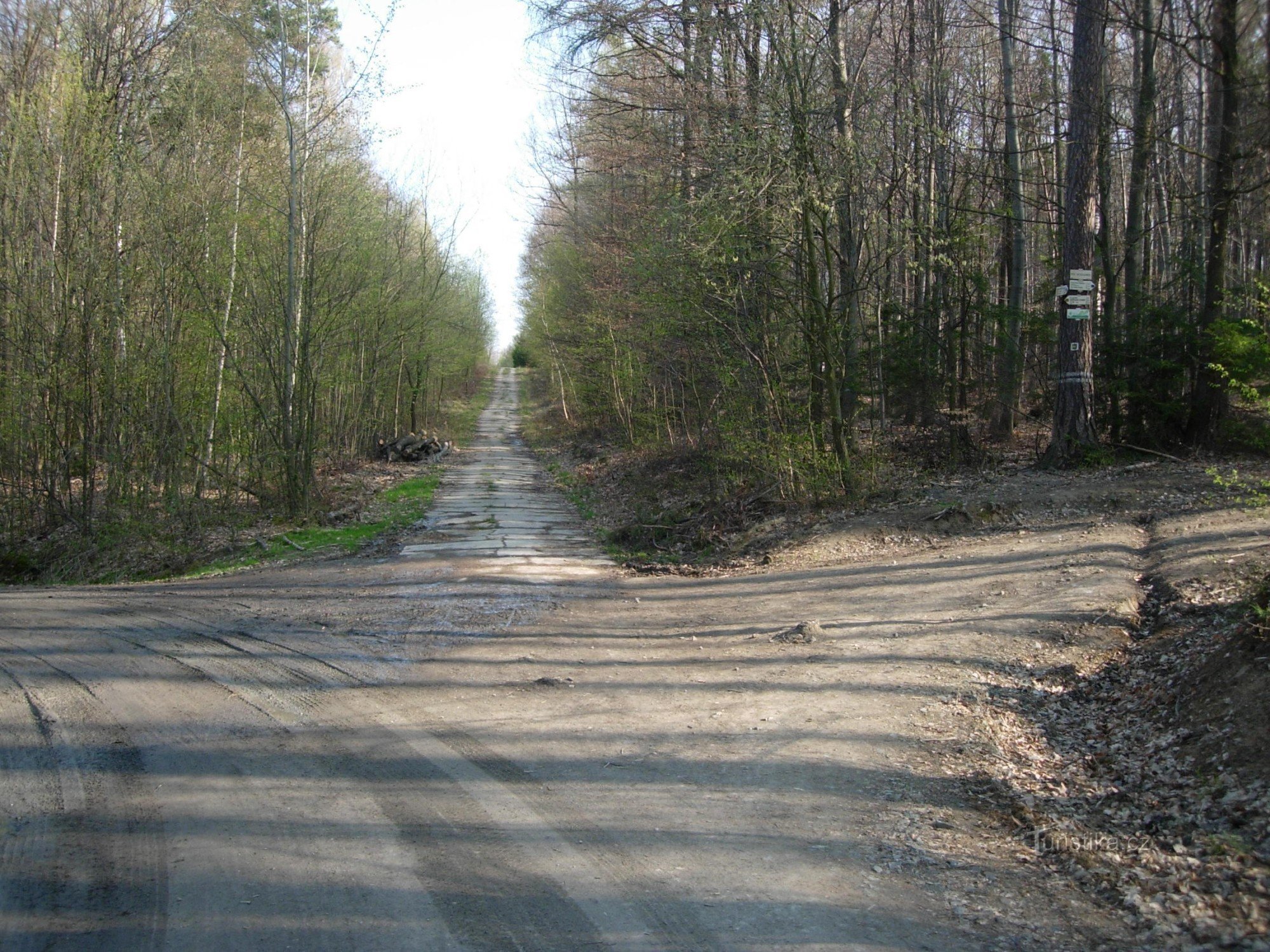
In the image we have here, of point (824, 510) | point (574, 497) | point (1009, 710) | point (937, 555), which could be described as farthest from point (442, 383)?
point (1009, 710)

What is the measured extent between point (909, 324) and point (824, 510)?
4.80 m

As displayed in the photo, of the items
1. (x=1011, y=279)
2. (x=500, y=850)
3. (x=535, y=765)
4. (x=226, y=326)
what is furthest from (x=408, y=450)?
(x=500, y=850)

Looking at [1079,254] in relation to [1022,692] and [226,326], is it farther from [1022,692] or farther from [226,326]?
[226,326]

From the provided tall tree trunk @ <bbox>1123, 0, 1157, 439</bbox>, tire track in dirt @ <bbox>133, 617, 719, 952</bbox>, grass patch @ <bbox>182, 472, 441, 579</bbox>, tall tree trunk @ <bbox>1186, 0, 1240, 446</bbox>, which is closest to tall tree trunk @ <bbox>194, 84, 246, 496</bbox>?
grass patch @ <bbox>182, 472, 441, 579</bbox>

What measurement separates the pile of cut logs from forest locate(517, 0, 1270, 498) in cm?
1137

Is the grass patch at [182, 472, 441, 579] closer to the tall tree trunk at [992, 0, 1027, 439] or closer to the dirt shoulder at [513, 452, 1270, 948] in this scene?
the dirt shoulder at [513, 452, 1270, 948]

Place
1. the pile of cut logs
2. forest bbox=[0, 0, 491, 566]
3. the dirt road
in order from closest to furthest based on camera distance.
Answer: the dirt road → forest bbox=[0, 0, 491, 566] → the pile of cut logs

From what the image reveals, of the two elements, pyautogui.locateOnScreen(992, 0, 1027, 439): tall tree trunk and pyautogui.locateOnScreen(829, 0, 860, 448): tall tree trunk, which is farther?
pyautogui.locateOnScreen(992, 0, 1027, 439): tall tree trunk

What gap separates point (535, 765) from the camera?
17.8 feet

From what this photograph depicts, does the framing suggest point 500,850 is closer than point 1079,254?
Yes

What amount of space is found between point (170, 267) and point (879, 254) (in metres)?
11.8

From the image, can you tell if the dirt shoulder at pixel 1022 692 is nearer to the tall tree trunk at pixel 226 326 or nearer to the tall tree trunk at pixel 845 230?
the tall tree trunk at pixel 845 230

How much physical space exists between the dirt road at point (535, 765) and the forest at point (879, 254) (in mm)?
4455

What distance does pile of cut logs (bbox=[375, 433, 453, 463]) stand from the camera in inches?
1142
